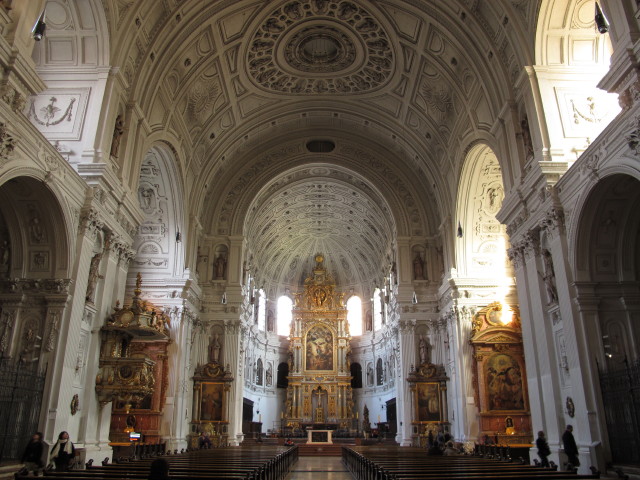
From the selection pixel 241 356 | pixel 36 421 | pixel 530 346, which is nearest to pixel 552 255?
pixel 530 346

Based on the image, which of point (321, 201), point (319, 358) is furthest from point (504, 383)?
point (319, 358)

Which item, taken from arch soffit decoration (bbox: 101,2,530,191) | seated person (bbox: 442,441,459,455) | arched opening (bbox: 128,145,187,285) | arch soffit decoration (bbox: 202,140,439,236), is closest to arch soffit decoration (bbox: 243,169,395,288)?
arch soffit decoration (bbox: 202,140,439,236)

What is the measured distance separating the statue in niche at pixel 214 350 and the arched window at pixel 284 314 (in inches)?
694

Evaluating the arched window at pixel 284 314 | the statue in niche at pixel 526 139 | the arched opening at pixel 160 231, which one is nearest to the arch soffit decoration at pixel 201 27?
the statue in niche at pixel 526 139

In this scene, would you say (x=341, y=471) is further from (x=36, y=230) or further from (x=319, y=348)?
(x=319, y=348)

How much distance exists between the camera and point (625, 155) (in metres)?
9.69

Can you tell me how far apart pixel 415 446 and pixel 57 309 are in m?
16.9

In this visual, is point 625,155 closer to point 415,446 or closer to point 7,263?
point 7,263

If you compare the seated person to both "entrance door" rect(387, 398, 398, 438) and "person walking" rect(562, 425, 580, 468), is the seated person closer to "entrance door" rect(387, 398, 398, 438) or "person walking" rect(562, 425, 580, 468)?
"person walking" rect(562, 425, 580, 468)

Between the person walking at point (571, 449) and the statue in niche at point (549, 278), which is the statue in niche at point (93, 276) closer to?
the person walking at point (571, 449)

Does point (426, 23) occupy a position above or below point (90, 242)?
above

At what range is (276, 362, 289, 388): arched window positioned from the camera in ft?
133

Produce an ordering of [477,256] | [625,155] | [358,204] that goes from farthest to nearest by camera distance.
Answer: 1. [358,204]
2. [477,256]
3. [625,155]

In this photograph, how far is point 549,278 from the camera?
512 inches
